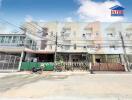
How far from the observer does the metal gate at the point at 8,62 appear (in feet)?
97.7

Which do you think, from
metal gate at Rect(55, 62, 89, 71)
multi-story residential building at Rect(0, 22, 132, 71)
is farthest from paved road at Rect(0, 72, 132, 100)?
multi-story residential building at Rect(0, 22, 132, 71)

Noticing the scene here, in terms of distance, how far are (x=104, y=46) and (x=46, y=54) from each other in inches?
585

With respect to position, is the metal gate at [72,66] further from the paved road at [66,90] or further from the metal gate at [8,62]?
the paved road at [66,90]

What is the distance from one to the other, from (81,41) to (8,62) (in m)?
19.7

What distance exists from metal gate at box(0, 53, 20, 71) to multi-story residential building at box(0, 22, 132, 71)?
5.07 metres

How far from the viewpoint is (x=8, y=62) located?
3020 cm

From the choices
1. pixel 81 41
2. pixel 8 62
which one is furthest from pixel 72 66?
pixel 8 62

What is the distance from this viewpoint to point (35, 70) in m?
29.1

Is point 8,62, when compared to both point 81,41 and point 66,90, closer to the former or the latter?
point 81,41

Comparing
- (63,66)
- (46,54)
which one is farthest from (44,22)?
(63,66)

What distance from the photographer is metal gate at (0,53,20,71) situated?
29.8 m

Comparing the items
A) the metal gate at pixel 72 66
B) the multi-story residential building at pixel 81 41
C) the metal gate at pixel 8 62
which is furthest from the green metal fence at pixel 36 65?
the multi-story residential building at pixel 81 41

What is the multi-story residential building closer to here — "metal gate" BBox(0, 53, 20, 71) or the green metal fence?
the green metal fence

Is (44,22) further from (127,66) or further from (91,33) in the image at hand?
(127,66)
